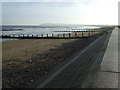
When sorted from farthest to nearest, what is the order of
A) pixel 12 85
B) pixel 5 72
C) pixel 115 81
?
1. pixel 5 72
2. pixel 12 85
3. pixel 115 81

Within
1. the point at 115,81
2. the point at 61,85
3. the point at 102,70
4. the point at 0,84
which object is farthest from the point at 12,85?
the point at 115,81

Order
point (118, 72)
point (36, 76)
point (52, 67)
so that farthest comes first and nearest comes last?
point (52, 67) → point (36, 76) → point (118, 72)

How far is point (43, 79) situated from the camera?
33.5ft

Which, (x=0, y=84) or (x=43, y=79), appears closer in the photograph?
(x=0, y=84)

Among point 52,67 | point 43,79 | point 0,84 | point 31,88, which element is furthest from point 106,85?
point 52,67

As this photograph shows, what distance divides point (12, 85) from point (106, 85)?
4.33 m

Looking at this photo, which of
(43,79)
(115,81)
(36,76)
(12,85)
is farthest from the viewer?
(36,76)

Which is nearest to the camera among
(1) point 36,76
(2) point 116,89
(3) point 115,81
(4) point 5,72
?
(2) point 116,89

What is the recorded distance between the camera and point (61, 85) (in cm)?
858

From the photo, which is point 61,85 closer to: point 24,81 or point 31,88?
point 31,88

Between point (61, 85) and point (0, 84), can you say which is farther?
point (0, 84)

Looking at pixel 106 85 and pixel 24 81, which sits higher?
pixel 106 85

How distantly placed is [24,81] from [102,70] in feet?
11.6

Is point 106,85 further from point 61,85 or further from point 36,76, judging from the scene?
point 36,76
